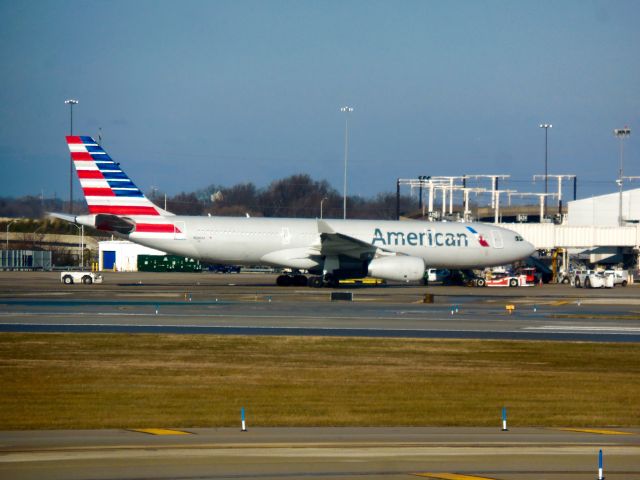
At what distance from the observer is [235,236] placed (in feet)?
182

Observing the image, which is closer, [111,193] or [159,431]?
[159,431]

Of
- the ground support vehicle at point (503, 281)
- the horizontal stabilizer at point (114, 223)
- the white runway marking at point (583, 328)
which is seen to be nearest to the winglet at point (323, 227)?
the horizontal stabilizer at point (114, 223)

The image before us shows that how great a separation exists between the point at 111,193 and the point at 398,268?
57.9 ft

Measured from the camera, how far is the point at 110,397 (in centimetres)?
1928

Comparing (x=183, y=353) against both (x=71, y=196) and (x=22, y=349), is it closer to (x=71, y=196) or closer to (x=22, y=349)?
(x=22, y=349)

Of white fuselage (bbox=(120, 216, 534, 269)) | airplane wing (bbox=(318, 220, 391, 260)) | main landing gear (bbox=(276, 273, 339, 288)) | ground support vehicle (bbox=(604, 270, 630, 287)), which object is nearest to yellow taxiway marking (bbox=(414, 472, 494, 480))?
airplane wing (bbox=(318, 220, 391, 260))

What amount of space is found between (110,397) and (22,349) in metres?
8.52

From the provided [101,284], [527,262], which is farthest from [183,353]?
[527,262]

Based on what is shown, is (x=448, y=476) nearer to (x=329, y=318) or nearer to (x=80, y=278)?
(x=329, y=318)

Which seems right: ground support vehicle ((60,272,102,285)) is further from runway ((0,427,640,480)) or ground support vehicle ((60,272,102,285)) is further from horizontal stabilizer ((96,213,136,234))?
runway ((0,427,640,480))

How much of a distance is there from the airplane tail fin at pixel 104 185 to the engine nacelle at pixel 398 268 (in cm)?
1359

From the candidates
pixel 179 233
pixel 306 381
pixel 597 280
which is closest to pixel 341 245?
pixel 179 233

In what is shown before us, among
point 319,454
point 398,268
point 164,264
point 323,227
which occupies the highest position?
point 323,227

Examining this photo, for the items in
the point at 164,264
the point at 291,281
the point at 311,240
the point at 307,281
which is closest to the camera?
the point at 311,240
